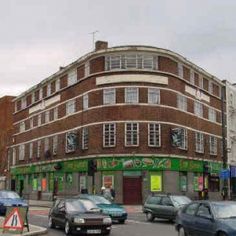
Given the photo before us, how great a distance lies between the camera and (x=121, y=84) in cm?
4822

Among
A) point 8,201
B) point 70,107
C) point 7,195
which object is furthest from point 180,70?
point 8,201

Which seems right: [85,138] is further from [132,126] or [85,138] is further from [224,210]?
[224,210]

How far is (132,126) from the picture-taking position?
47406mm

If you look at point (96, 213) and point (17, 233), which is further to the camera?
point (96, 213)

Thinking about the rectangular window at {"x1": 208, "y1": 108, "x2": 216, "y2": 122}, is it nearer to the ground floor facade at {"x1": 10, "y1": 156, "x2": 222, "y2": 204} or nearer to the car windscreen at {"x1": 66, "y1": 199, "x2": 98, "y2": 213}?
the ground floor facade at {"x1": 10, "y1": 156, "x2": 222, "y2": 204}

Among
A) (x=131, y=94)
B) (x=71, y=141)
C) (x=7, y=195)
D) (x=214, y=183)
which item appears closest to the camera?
(x=7, y=195)

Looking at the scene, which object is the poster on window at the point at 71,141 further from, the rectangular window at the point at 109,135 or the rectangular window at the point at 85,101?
the rectangular window at the point at 109,135

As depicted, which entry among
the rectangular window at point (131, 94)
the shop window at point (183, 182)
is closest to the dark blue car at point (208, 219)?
the rectangular window at point (131, 94)

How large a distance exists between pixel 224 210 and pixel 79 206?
708 centimetres

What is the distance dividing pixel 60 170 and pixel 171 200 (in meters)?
28.3

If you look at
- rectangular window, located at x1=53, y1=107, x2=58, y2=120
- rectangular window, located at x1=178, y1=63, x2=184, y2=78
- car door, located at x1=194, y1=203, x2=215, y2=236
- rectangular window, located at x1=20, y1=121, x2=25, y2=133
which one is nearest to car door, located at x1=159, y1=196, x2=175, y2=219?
car door, located at x1=194, y1=203, x2=215, y2=236

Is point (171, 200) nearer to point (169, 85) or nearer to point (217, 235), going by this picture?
point (217, 235)

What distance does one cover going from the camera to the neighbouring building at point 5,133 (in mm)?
74675

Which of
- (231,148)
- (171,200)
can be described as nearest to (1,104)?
(231,148)
